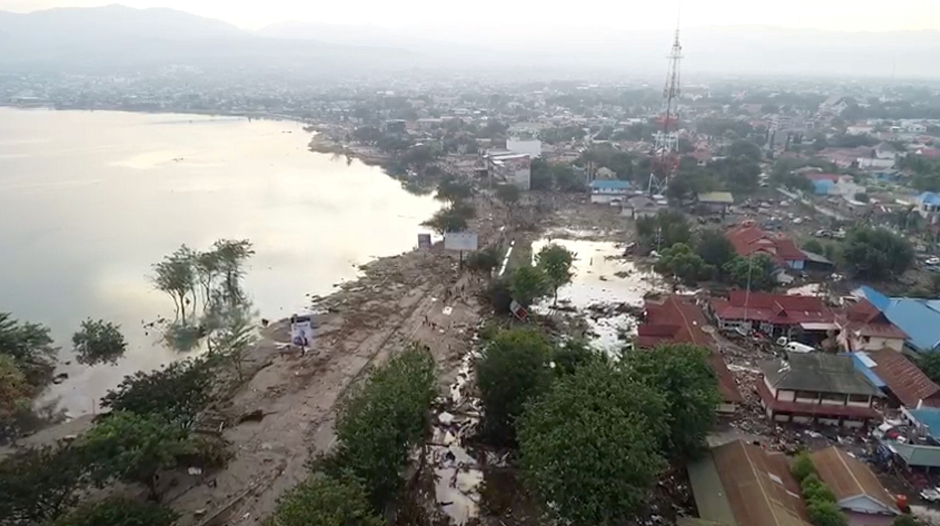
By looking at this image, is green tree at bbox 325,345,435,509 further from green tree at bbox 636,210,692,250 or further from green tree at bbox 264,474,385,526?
Result: green tree at bbox 636,210,692,250

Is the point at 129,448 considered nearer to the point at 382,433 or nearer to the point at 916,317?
the point at 382,433

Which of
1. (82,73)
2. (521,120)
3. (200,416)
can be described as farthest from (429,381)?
(82,73)

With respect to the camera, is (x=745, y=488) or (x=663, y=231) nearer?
(x=745, y=488)

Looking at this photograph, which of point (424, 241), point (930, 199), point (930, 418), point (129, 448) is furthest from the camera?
point (930, 199)

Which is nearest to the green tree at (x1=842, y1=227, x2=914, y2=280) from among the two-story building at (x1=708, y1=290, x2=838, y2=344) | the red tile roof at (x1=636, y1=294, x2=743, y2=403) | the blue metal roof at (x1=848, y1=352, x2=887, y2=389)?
the two-story building at (x1=708, y1=290, x2=838, y2=344)

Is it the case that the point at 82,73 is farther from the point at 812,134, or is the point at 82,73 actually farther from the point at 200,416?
the point at 200,416

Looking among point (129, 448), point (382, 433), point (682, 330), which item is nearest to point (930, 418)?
point (682, 330)

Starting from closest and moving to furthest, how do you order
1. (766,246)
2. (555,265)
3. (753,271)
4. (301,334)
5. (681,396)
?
(681,396)
(301,334)
(555,265)
(753,271)
(766,246)

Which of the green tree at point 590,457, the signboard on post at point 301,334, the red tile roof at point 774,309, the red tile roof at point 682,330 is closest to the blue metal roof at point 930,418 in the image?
the red tile roof at point 682,330
